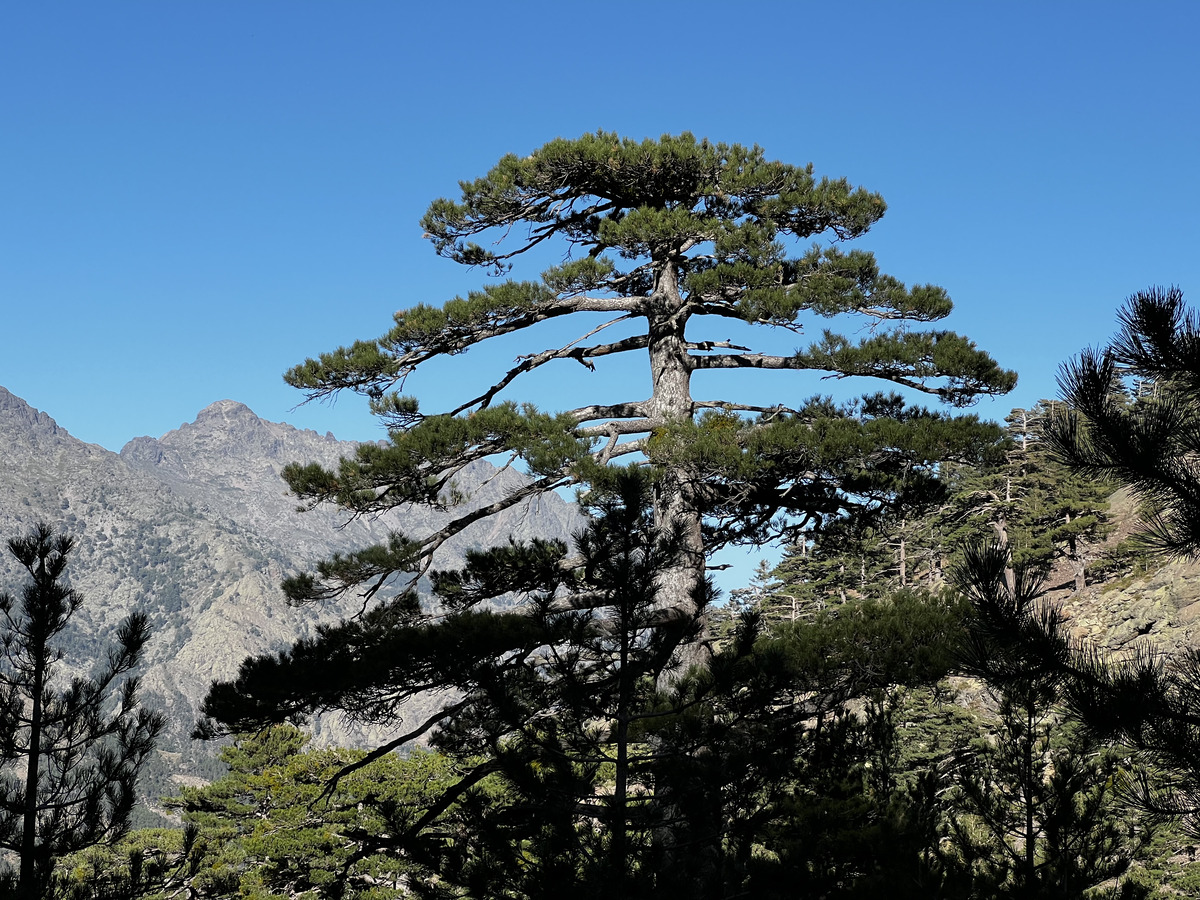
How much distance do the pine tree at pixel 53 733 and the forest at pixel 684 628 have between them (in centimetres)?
4

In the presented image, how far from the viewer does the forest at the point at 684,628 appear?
4922 millimetres

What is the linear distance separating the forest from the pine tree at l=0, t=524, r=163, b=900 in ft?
0.13

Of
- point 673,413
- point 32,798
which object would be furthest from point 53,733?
point 673,413

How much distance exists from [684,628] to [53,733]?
18.4ft

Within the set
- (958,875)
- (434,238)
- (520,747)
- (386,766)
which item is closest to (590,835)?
(520,747)

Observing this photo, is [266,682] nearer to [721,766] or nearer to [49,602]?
[49,602]

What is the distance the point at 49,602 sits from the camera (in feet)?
28.2

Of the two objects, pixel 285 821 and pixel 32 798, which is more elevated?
pixel 32 798

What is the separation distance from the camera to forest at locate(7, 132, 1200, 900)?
4.92 metres

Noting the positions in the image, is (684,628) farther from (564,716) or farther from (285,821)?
(285,821)

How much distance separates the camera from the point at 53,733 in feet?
28.2

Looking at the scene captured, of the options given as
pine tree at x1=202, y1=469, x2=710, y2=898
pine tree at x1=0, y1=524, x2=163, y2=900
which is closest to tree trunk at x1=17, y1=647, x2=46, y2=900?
pine tree at x1=0, y1=524, x2=163, y2=900

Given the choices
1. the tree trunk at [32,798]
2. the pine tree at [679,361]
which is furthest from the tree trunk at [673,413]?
the tree trunk at [32,798]

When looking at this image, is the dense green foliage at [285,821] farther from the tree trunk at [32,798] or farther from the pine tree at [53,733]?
the tree trunk at [32,798]
